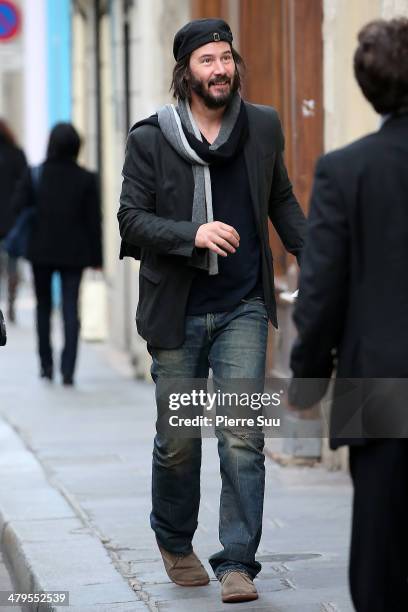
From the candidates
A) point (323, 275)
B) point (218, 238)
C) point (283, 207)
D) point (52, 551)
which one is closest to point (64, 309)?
point (52, 551)

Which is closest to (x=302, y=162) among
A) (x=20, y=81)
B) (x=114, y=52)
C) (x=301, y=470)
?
(x=301, y=470)

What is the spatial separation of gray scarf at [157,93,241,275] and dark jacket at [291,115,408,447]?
4.52 feet

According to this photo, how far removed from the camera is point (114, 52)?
13.8 meters

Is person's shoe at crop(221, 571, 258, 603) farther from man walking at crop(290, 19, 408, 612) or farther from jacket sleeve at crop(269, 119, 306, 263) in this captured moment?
man walking at crop(290, 19, 408, 612)

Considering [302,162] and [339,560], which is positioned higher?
[302,162]

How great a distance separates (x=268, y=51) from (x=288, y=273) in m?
1.67

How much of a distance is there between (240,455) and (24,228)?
703cm

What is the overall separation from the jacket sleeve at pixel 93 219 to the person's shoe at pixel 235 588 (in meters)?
6.64

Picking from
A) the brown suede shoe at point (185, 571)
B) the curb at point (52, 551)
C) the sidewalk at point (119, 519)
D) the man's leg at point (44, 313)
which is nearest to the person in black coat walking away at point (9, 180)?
the man's leg at point (44, 313)

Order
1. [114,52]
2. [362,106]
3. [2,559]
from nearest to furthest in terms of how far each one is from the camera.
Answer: [2,559] < [362,106] < [114,52]

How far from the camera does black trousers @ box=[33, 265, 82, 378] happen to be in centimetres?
1173

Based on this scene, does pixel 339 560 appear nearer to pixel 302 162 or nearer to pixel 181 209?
pixel 181 209

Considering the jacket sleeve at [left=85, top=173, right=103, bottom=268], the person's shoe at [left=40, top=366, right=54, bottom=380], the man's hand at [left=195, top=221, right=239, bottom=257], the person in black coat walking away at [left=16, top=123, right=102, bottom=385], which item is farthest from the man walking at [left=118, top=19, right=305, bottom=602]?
the person's shoe at [left=40, top=366, right=54, bottom=380]

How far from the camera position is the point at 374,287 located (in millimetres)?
3895
